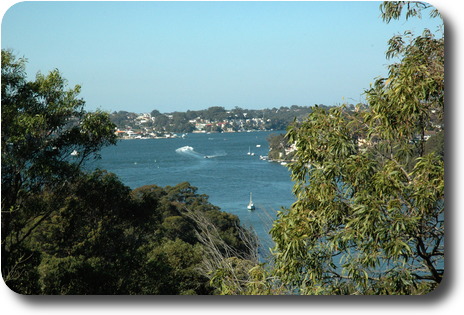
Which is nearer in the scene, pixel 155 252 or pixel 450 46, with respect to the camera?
pixel 450 46

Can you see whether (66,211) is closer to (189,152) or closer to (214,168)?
(189,152)

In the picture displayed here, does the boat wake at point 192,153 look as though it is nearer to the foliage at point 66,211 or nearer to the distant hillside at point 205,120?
the distant hillside at point 205,120

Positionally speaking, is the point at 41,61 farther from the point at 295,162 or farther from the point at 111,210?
the point at 295,162

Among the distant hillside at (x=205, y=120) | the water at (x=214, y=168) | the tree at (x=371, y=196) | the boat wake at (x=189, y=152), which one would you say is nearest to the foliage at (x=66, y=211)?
the water at (x=214, y=168)

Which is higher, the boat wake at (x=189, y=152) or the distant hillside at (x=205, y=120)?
the distant hillside at (x=205, y=120)

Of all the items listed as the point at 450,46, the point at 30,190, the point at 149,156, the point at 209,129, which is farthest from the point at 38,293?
the point at 149,156

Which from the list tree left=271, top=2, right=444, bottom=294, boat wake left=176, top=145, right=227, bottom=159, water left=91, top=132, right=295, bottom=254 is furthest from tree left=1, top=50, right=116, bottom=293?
boat wake left=176, top=145, right=227, bottom=159
